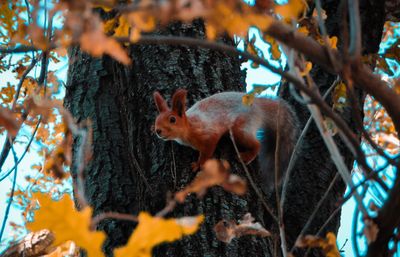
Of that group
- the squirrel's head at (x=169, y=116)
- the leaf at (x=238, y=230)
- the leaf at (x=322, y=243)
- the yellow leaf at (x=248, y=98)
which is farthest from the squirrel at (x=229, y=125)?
the leaf at (x=322, y=243)

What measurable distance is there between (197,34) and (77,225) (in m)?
2.03

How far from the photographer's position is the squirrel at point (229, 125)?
9.53 ft

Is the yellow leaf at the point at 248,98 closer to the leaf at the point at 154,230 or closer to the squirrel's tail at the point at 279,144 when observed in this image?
the leaf at the point at 154,230

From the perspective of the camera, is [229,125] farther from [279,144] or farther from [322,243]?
[322,243]

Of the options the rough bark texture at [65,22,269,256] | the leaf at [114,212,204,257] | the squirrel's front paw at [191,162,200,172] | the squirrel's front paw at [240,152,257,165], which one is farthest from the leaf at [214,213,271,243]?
the squirrel's front paw at [240,152,257,165]

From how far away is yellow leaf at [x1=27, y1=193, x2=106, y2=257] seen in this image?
1112 mm

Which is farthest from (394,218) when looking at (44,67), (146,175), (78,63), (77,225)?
(78,63)

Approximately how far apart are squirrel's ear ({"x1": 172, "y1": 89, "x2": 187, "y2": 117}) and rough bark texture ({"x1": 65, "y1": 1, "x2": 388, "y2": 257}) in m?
0.05

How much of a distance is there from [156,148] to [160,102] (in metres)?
0.23

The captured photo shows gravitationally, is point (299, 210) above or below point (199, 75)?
below

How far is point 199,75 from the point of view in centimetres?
287

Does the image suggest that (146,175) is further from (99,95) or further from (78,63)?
(78,63)

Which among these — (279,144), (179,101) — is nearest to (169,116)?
(179,101)

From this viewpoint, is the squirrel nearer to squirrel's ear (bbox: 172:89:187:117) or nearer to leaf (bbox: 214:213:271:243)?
squirrel's ear (bbox: 172:89:187:117)
